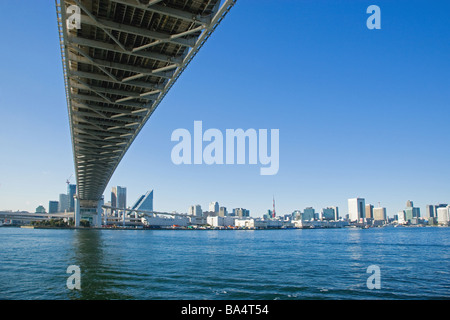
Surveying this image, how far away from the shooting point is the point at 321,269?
77.9ft

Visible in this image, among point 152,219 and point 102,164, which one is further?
point 152,219

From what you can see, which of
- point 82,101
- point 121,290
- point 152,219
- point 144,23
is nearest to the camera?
point 121,290

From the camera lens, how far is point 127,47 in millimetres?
19531

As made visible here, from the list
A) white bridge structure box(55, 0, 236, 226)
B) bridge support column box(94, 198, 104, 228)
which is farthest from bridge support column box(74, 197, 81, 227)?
white bridge structure box(55, 0, 236, 226)

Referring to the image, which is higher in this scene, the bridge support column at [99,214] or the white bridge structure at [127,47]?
the white bridge structure at [127,47]

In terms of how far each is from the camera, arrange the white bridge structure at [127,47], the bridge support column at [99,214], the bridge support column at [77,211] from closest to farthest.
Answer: the white bridge structure at [127,47], the bridge support column at [77,211], the bridge support column at [99,214]

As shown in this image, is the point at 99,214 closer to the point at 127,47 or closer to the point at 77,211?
the point at 77,211

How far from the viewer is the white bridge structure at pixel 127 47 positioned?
1603 cm

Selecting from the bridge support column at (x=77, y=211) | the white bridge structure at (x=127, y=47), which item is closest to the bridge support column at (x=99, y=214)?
the bridge support column at (x=77, y=211)

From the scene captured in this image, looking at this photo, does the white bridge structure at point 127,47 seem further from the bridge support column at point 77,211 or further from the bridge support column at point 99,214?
the bridge support column at point 99,214

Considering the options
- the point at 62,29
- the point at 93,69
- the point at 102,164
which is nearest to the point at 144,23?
the point at 62,29
